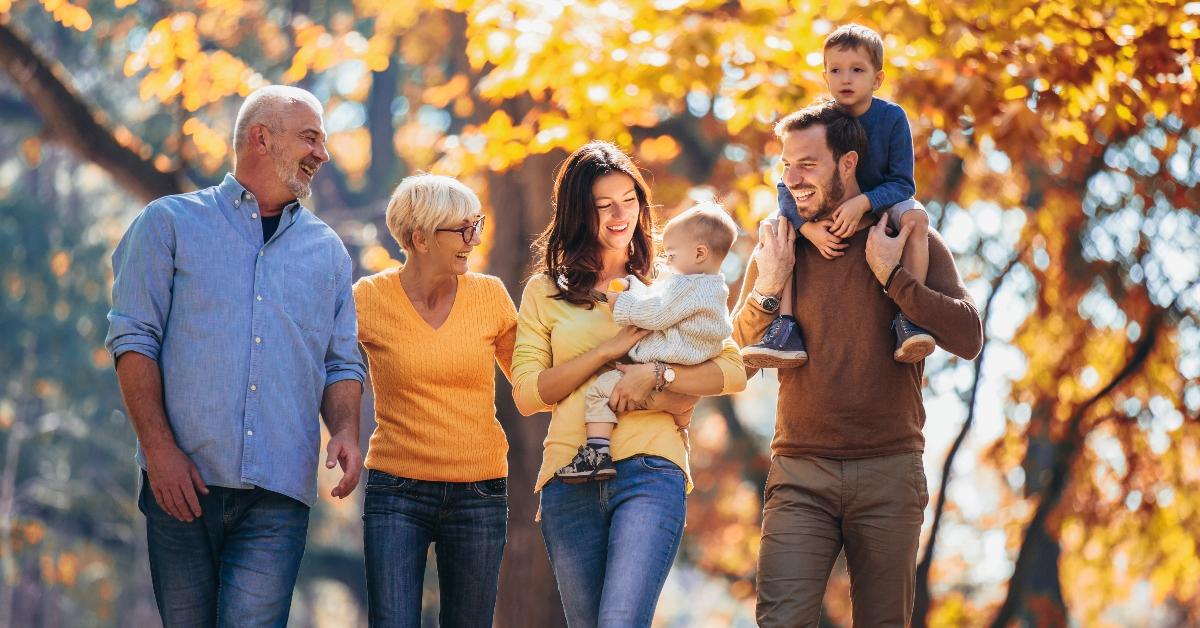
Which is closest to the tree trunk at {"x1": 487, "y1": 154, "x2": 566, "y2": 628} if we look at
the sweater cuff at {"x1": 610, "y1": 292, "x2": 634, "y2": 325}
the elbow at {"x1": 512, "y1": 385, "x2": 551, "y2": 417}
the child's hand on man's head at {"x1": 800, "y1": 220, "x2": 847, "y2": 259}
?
the elbow at {"x1": 512, "y1": 385, "x2": 551, "y2": 417}

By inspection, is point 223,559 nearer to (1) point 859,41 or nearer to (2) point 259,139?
(2) point 259,139

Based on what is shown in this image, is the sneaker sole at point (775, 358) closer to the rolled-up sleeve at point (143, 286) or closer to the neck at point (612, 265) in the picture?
the neck at point (612, 265)

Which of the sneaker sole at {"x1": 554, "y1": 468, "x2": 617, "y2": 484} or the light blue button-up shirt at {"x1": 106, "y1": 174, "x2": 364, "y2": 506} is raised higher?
the light blue button-up shirt at {"x1": 106, "y1": 174, "x2": 364, "y2": 506}

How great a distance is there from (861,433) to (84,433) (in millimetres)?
18570

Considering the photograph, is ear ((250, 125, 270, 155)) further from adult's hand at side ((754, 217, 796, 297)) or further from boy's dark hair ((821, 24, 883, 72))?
boy's dark hair ((821, 24, 883, 72))

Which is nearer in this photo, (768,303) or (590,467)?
(590,467)

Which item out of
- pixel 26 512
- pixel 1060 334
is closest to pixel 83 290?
pixel 26 512

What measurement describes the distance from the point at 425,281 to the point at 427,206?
0.25 meters

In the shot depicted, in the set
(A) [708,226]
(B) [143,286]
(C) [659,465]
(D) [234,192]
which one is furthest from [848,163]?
(B) [143,286]

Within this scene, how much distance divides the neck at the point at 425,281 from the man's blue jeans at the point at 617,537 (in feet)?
2.42

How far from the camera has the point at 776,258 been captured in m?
4.11

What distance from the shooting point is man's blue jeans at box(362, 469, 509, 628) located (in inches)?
161

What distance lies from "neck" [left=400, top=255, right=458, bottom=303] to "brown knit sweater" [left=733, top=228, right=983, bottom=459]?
101 centimetres

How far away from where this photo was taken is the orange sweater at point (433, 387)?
165 inches
